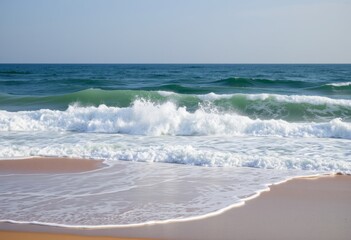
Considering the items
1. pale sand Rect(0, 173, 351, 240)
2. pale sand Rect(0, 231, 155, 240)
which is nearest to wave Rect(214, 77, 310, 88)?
pale sand Rect(0, 173, 351, 240)

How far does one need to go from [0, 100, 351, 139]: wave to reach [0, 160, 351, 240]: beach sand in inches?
221

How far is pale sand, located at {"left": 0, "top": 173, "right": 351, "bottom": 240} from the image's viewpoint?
174 inches

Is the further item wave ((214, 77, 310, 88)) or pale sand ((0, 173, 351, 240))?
wave ((214, 77, 310, 88))

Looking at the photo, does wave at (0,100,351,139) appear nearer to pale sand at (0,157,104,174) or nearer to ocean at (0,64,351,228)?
ocean at (0,64,351,228)

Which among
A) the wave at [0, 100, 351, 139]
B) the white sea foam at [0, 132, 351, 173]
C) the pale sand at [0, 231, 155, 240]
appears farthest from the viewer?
the wave at [0, 100, 351, 139]

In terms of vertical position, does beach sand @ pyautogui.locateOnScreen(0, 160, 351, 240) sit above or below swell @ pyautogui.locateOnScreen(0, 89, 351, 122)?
below

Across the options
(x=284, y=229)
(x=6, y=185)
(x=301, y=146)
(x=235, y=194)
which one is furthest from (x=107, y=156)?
(x=284, y=229)

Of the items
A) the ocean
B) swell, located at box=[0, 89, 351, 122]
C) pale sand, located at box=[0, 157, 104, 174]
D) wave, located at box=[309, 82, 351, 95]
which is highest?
wave, located at box=[309, 82, 351, 95]

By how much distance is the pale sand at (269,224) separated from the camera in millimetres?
4410

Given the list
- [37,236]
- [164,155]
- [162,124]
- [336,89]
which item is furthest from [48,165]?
[336,89]

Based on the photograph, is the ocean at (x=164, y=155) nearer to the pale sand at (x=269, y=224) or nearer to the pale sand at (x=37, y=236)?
the pale sand at (x=269, y=224)

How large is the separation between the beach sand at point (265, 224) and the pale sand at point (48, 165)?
293cm

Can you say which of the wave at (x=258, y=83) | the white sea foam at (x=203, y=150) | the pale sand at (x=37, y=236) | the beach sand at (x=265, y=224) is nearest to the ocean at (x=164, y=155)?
the white sea foam at (x=203, y=150)

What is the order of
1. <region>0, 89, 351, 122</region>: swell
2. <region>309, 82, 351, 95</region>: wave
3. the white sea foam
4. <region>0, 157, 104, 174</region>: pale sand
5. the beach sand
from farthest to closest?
<region>309, 82, 351, 95</region>: wave → <region>0, 89, 351, 122</region>: swell → the white sea foam → <region>0, 157, 104, 174</region>: pale sand → the beach sand
